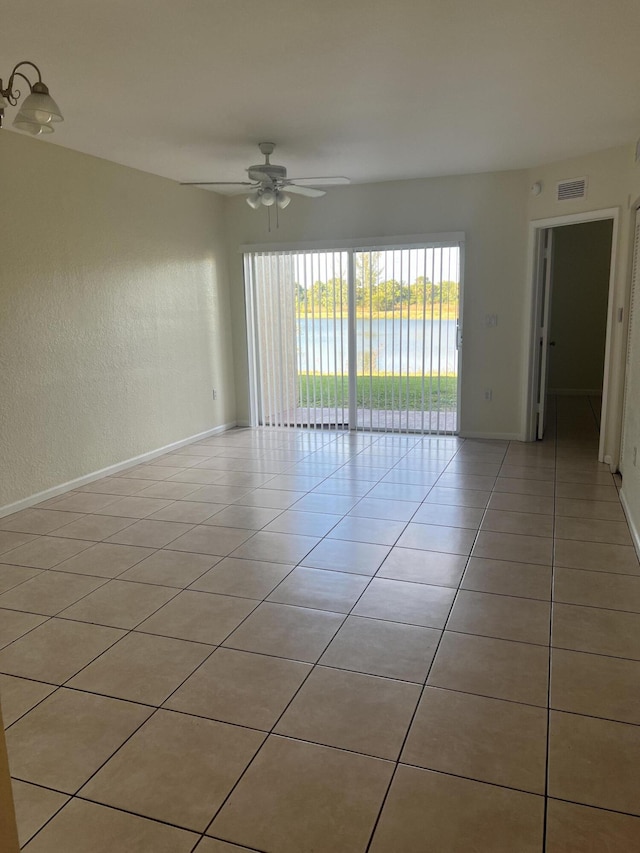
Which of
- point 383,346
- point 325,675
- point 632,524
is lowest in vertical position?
point 325,675

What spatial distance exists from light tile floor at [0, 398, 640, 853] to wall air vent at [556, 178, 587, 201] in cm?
277

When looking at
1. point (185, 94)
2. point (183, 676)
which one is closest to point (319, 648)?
point (183, 676)

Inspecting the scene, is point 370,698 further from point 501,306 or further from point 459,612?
point 501,306

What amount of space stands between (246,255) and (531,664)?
5779mm

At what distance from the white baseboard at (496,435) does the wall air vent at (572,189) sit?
2.31 m

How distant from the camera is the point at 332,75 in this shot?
3.35m

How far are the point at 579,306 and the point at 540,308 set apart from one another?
3612 mm

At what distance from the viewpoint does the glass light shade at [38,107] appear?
253 cm

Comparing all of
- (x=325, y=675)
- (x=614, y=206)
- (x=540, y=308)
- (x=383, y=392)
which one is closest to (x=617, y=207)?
(x=614, y=206)

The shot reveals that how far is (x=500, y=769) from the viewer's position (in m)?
1.85

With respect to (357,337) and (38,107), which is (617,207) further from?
(38,107)

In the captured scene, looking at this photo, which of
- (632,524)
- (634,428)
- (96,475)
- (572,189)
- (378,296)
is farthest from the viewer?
(378,296)

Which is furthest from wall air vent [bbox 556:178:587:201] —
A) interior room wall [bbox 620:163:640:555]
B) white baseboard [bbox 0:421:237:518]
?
white baseboard [bbox 0:421:237:518]

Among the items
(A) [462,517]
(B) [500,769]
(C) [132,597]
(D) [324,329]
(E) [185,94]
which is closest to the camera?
(B) [500,769]
